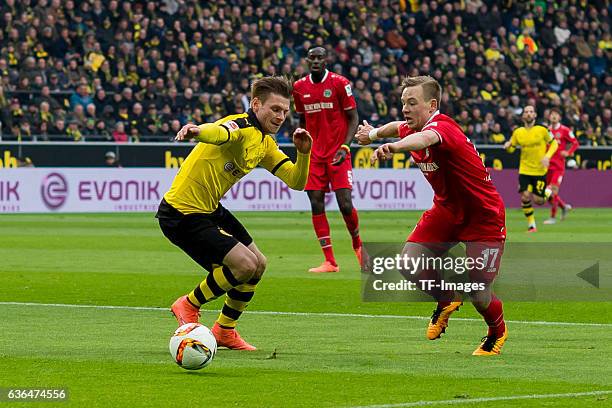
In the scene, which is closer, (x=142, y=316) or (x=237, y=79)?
(x=142, y=316)

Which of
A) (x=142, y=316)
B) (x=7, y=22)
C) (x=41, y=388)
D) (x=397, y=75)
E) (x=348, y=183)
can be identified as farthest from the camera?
(x=397, y=75)

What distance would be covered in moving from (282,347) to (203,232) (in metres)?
0.98

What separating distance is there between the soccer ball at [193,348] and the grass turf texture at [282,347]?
82mm

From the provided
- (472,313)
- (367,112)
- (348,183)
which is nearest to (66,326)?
(472,313)

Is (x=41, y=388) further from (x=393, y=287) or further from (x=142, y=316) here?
(x=393, y=287)

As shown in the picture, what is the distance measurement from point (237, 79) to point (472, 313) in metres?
23.0

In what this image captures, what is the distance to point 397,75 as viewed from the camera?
37844 millimetres

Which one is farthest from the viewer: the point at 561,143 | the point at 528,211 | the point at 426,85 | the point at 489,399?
the point at 561,143

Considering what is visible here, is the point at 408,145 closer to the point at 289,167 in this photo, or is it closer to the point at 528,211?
the point at 289,167

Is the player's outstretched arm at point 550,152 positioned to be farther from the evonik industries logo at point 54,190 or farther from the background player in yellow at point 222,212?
the background player in yellow at point 222,212

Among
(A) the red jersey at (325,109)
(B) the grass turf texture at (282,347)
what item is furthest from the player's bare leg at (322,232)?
(A) the red jersey at (325,109)

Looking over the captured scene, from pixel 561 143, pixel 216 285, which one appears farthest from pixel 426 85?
pixel 561 143

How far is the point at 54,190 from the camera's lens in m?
29.8

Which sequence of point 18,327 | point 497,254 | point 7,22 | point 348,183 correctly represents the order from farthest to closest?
point 7,22 → point 348,183 → point 18,327 → point 497,254
